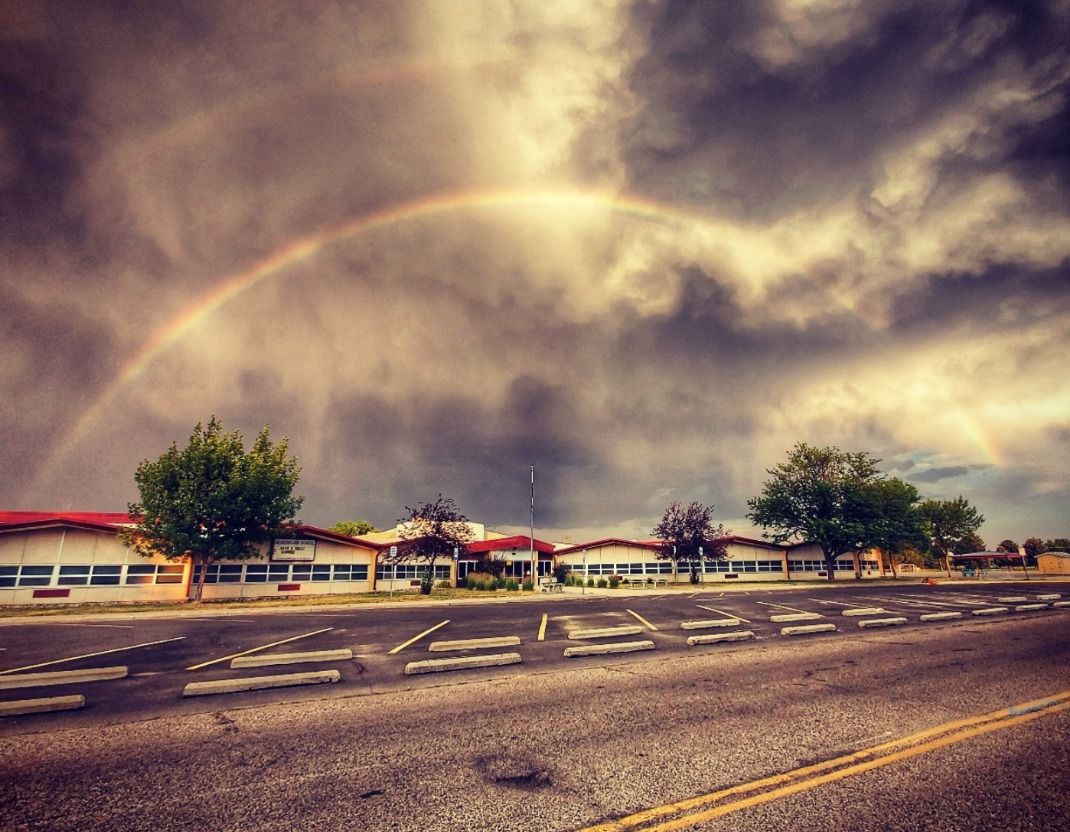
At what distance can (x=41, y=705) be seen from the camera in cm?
731

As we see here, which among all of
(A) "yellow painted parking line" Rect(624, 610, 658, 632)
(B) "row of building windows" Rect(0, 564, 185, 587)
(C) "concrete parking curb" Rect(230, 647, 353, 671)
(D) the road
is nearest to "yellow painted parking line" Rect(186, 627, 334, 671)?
(C) "concrete parking curb" Rect(230, 647, 353, 671)

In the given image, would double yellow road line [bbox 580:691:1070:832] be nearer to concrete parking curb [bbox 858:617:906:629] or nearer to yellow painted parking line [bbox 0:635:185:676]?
concrete parking curb [bbox 858:617:906:629]

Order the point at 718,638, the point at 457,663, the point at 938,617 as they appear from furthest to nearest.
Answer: the point at 938,617, the point at 718,638, the point at 457,663

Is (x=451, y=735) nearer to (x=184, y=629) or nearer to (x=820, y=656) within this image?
(x=820, y=656)

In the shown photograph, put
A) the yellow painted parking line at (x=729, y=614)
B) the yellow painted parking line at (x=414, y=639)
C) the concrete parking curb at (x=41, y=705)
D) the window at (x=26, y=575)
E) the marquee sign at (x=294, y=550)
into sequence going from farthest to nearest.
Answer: the marquee sign at (x=294, y=550) < the window at (x=26, y=575) < the yellow painted parking line at (x=729, y=614) < the yellow painted parking line at (x=414, y=639) < the concrete parking curb at (x=41, y=705)

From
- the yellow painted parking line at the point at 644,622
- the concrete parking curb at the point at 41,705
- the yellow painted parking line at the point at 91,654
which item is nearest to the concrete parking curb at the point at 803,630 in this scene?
the yellow painted parking line at the point at 644,622

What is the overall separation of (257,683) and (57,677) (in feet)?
12.6

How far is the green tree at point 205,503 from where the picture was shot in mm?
30922

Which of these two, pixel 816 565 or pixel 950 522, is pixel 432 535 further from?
pixel 950 522

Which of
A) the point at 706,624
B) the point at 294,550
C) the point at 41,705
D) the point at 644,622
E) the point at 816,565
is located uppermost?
the point at 294,550

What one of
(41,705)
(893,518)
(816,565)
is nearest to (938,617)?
(41,705)

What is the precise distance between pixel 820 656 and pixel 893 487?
5447cm

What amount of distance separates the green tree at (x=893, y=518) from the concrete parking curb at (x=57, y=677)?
58.5 meters

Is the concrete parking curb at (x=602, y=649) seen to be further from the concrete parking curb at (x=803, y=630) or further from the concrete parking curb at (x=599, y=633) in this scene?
the concrete parking curb at (x=803, y=630)
